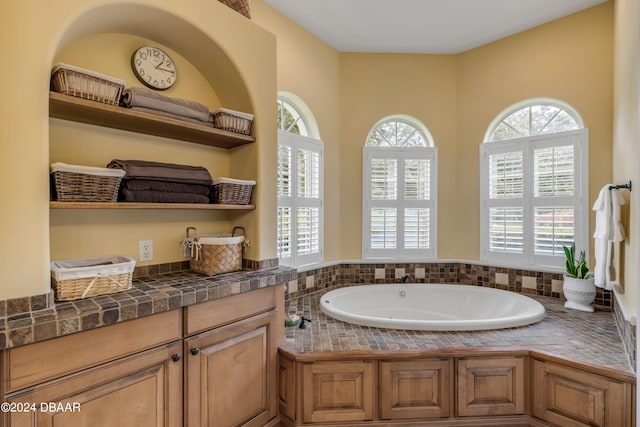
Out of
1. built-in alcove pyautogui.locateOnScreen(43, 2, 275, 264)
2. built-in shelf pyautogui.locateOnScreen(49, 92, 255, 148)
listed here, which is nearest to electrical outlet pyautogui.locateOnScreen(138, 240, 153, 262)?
built-in alcove pyautogui.locateOnScreen(43, 2, 275, 264)

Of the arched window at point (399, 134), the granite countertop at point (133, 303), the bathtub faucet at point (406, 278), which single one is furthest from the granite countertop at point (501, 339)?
the arched window at point (399, 134)

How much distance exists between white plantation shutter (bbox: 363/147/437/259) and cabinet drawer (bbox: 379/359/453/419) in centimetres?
158

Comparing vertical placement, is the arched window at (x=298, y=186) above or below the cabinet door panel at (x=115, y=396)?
above

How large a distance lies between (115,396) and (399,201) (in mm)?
2800

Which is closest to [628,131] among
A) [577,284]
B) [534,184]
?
[534,184]

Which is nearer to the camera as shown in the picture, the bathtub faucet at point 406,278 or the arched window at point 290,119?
the arched window at point 290,119

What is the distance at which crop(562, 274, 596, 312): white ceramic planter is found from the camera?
2523 mm

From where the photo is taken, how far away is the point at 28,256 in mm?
1158

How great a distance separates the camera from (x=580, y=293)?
100 inches

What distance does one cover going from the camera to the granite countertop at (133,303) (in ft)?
3.41

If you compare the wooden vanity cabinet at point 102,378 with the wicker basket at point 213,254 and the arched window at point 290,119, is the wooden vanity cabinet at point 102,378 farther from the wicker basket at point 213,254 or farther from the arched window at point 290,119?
the arched window at point 290,119

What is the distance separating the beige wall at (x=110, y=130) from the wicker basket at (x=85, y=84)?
7 centimetres

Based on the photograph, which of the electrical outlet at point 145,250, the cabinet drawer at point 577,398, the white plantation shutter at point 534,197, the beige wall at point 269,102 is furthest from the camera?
the white plantation shutter at point 534,197

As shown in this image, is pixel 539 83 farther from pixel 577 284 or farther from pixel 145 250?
pixel 145 250
